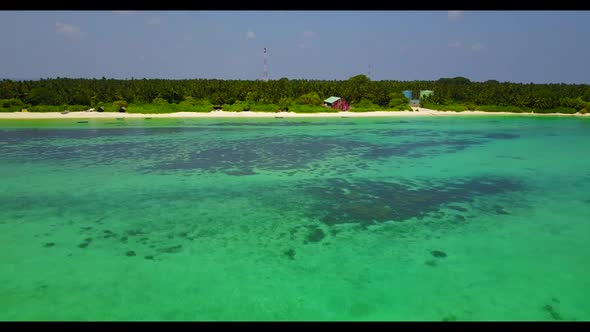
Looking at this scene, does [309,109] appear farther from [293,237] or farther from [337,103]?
[293,237]

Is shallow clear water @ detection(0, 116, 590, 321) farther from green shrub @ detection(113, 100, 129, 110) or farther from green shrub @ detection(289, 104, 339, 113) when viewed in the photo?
green shrub @ detection(289, 104, 339, 113)

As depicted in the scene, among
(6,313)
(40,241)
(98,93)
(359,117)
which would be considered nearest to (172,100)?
(98,93)

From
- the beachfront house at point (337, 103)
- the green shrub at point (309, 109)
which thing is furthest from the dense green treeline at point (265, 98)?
the beachfront house at point (337, 103)

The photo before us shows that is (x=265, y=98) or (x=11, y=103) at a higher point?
(x=265, y=98)

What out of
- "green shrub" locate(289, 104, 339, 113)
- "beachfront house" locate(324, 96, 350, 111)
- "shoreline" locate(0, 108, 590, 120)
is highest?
"beachfront house" locate(324, 96, 350, 111)

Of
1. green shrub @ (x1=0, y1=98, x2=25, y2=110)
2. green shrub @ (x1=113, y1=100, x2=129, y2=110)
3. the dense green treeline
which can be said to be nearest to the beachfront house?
the dense green treeline

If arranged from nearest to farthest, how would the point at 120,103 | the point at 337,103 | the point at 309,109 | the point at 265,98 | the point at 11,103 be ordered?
the point at 11,103, the point at 120,103, the point at 309,109, the point at 265,98, the point at 337,103

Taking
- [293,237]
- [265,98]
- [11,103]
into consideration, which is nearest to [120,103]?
[11,103]
